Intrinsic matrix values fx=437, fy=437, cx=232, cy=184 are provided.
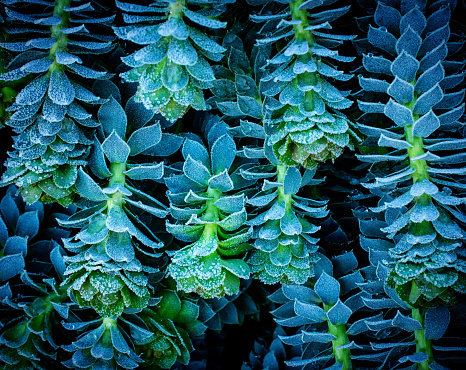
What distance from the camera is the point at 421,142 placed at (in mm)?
716

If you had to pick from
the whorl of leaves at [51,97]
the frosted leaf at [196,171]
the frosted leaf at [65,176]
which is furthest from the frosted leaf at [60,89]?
the frosted leaf at [196,171]

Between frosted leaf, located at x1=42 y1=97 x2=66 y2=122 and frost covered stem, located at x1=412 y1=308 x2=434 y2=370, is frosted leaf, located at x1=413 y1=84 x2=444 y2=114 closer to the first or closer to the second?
frost covered stem, located at x1=412 y1=308 x2=434 y2=370

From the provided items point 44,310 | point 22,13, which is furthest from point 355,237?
point 22,13

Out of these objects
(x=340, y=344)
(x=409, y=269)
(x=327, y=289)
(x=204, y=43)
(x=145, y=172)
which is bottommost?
(x=340, y=344)

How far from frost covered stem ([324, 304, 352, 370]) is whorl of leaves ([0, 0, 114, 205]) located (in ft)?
1.81

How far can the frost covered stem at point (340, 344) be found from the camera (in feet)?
2.72

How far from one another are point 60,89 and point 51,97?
21 mm

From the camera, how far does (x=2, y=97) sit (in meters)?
0.80

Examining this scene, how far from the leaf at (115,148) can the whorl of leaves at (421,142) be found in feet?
1.29

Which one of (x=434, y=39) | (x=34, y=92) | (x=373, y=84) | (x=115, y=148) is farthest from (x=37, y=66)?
(x=434, y=39)

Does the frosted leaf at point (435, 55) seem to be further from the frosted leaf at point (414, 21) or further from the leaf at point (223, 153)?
the leaf at point (223, 153)

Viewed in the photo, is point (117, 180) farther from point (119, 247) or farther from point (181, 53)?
point (181, 53)

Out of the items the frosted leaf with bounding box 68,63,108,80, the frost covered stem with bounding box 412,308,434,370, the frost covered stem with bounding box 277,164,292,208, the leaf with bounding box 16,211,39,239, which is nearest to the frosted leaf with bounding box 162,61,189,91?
the frosted leaf with bounding box 68,63,108,80

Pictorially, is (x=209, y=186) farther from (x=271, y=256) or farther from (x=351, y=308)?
(x=351, y=308)
